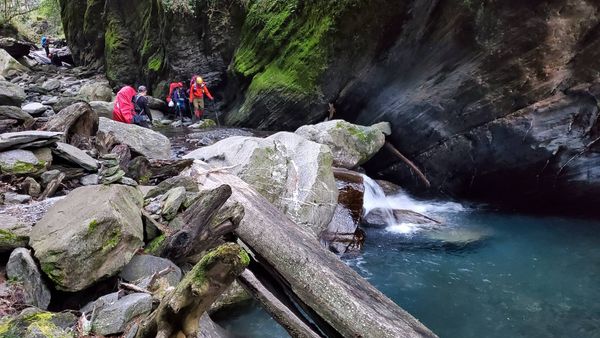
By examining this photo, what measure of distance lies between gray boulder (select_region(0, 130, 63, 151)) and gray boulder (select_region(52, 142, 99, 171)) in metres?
0.19

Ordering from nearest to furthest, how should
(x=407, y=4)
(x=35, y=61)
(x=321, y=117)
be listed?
(x=407, y=4) < (x=321, y=117) < (x=35, y=61)

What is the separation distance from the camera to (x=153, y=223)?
5.30 meters

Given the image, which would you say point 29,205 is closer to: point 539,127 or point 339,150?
point 339,150

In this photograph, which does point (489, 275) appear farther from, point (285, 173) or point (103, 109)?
point (103, 109)

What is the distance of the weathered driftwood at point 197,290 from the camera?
2656 millimetres

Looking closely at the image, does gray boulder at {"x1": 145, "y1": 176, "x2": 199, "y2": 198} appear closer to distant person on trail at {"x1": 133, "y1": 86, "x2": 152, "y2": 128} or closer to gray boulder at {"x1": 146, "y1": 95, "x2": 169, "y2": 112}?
distant person on trail at {"x1": 133, "y1": 86, "x2": 152, "y2": 128}

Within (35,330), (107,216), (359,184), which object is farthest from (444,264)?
(35,330)

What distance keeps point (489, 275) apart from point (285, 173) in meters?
4.74

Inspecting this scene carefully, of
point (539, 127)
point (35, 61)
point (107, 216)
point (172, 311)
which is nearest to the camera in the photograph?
point (172, 311)

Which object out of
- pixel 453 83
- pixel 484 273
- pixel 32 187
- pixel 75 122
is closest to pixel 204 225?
pixel 32 187

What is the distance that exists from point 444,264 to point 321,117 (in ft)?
23.3

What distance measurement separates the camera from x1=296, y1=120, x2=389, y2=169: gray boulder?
12.2 m

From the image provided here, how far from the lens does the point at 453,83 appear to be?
1156 cm

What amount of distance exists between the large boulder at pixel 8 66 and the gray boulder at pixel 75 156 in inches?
915
